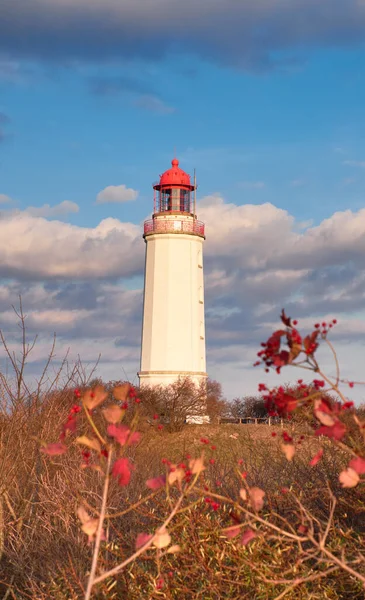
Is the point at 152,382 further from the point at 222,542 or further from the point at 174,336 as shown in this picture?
the point at 222,542

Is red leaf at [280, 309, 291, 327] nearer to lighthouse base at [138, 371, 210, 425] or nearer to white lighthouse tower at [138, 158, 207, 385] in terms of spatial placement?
lighthouse base at [138, 371, 210, 425]

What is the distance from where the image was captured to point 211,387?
114 feet

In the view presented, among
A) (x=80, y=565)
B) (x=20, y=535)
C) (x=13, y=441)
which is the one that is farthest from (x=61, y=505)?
(x=13, y=441)

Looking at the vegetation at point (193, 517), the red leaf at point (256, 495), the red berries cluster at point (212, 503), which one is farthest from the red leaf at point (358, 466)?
the red berries cluster at point (212, 503)

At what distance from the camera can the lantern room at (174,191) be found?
35938 mm

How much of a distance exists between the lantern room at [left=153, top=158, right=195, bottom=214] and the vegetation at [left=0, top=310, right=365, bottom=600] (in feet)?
89.8

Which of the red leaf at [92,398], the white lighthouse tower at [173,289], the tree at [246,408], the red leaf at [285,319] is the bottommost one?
the red leaf at [92,398]

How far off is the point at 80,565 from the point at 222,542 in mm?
1192

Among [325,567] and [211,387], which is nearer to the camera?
[325,567]

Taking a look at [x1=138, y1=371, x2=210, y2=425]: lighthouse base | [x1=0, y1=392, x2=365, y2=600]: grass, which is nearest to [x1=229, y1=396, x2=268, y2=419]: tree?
[x1=138, y1=371, x2=210, y2=425]: lighthouse base

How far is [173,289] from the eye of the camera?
113 feet

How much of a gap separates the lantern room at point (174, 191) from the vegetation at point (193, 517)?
27372mm

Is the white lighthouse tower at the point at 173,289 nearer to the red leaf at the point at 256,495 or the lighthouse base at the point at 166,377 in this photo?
the lighthouse base at the point at 166,377

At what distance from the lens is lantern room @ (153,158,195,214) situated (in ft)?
118
